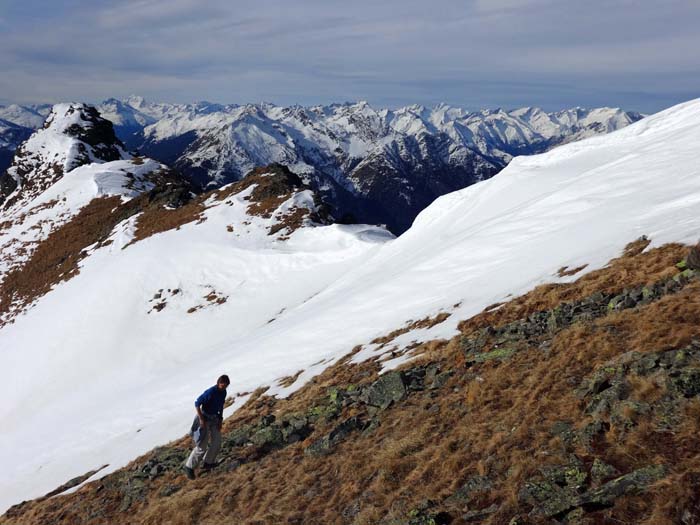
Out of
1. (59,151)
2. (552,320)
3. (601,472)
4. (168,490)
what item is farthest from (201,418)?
(59,151)

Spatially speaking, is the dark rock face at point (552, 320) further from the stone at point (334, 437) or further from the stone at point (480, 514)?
the stone at point (480, 514)

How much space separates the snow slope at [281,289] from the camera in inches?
730

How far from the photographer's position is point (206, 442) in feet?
42.6

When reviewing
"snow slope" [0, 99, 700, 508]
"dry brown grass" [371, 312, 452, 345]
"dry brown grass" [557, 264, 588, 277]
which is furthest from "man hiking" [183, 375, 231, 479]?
"dry brown grass" [557, 264, 588, 277]

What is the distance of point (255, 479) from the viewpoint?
37.3 ft

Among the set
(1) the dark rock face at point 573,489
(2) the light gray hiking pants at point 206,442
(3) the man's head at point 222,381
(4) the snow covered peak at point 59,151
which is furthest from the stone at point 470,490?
(4) the snow covered peak at point 59,151

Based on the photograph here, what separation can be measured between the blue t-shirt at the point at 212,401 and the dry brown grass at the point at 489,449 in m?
1.69

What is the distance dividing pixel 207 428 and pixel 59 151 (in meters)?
110

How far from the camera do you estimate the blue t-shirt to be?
12.9 m

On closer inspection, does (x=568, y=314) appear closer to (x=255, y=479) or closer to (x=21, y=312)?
(x=255, y=479)

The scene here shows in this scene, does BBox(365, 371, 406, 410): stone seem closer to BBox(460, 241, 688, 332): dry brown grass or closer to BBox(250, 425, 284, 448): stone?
BBox(250, 425, 284, 448): stone

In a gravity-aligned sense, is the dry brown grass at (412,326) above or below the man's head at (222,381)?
below

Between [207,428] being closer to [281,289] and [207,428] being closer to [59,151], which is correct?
[281,289]

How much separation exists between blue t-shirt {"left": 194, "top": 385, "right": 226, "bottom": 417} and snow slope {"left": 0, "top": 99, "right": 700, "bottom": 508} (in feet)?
15.8
